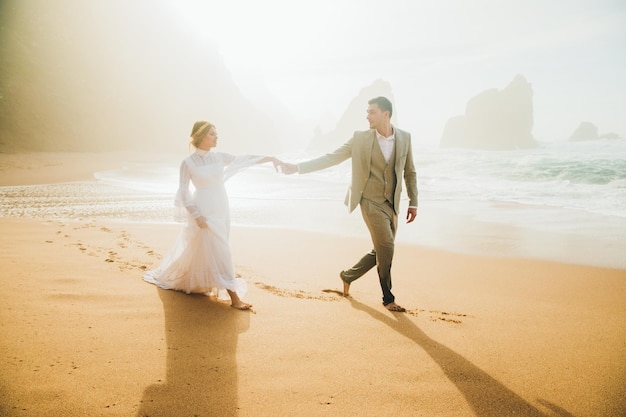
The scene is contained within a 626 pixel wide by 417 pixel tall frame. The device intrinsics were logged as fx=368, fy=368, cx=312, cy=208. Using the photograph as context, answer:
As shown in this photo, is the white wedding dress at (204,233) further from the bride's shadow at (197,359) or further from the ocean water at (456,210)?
the ocean water at (456,210)

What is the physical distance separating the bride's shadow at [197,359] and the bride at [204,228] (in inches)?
8.1

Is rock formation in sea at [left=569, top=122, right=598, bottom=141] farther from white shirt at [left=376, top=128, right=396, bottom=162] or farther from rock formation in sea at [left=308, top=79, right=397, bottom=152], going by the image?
white shirt at [left=376, top=128, right=396, bottom=162]

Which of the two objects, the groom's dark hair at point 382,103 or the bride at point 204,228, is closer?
the bride at point 204,228

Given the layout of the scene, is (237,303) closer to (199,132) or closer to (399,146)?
(199,132)

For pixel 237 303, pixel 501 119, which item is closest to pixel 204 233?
pixel 237 303

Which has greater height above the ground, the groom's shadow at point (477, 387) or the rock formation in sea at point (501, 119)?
the rock formation in sea at point (501, 119)

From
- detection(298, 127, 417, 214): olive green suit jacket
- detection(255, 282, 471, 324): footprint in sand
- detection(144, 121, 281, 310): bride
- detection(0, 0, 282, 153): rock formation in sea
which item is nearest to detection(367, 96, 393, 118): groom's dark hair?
detection(298, 127, 417, 214): olive green suit jacket

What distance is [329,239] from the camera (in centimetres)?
816

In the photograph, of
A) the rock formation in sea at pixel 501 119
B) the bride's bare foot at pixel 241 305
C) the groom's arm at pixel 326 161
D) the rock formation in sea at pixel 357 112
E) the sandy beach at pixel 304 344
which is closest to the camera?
the sandy beach at pixel 304 344

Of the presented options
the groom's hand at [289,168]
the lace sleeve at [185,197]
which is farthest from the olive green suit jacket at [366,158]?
the lace sleeve at [185,197]

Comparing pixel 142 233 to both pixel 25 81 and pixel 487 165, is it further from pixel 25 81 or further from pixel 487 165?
pixel 25 81

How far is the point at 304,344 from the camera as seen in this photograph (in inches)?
128

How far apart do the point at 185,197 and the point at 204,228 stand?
0.40 m

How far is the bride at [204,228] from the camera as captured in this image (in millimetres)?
4055
